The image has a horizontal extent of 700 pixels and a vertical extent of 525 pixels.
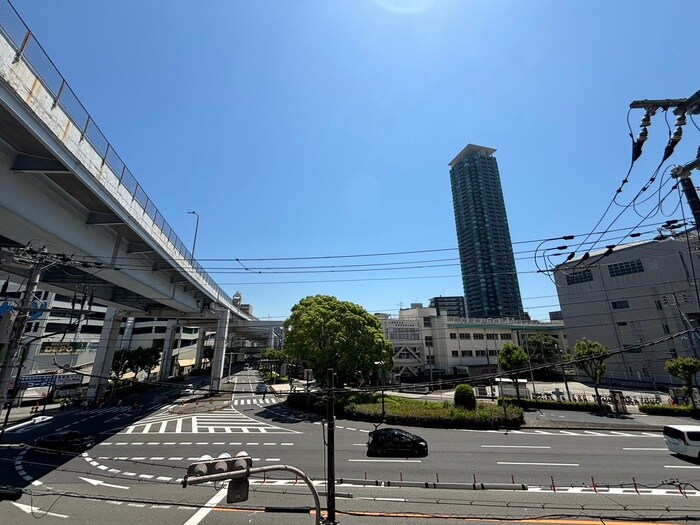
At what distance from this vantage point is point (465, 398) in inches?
1112

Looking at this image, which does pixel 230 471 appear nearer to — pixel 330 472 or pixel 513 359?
pixel 330 472

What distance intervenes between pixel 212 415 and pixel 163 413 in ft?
19.5

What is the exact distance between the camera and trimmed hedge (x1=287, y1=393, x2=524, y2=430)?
2519 cm

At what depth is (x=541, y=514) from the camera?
37.0 ft

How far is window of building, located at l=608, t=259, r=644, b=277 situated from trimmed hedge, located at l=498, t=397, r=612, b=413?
29270mm

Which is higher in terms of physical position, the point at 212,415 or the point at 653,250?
the point at 653,250

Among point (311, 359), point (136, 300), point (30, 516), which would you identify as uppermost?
point (136, 300)

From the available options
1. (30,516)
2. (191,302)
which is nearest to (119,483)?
(30,516)

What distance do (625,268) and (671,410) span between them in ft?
94.2

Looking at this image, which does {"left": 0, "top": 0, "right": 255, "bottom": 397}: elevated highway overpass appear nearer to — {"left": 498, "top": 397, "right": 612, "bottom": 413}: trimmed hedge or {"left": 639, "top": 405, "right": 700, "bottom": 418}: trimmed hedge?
{"left": 498, "top": 397, "right": 612, "bottom": 413}: trimmed hedge

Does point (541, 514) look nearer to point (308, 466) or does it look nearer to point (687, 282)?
point (308, 466)

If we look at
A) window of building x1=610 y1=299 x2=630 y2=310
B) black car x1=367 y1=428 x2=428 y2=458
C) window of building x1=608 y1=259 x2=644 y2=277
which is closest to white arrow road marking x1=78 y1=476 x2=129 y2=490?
black car x1=367 y1=428 x2=428 y2=458

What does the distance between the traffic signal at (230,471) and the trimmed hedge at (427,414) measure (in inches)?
904

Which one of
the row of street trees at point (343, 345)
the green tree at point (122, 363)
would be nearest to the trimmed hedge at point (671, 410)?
the row of street trees at point (343, 345)
